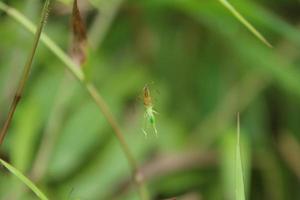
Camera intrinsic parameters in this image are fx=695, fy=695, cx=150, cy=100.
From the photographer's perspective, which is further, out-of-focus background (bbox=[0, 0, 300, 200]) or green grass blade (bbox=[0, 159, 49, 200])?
out-of-focus background (bbox=[0, 0, 300, 200])

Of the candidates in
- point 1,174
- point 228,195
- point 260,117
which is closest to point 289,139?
point 260,117

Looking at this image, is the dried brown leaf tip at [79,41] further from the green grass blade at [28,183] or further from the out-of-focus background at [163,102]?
the out-of-focus background at [163,102]

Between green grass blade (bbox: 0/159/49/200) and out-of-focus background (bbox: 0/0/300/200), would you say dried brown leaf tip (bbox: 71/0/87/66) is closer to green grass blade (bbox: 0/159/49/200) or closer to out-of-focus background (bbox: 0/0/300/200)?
green grass blade (bbox: 0/159/49/200)

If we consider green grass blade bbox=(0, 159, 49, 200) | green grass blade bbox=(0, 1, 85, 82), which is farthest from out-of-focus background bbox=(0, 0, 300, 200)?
green grass blade bbox=(0, 159, 49, 200)

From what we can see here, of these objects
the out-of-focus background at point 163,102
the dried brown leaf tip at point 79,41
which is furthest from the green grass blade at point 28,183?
the out-of-focus background at point 163,102

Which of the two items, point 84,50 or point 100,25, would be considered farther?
point 100,25

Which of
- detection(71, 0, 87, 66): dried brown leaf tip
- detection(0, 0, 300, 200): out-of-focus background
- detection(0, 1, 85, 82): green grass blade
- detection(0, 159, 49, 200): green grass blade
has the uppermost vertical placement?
detection(0, 0, 300, 200): out-of-focus background

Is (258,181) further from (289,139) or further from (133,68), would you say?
(133,68)

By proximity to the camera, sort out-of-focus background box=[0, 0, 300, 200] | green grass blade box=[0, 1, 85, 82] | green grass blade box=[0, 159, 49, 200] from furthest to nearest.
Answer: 1. out-of-focus background box=[0, 0, 300, 200]
2. green grass blade box=[0, 1, 85, 82]
3. green grass blade box=[0, 159, 49, 200]

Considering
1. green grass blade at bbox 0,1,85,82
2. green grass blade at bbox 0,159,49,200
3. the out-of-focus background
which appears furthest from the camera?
the out-of-focus background
